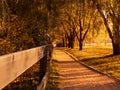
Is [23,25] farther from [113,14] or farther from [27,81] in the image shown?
[113,14]

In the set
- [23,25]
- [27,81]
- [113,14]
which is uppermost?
[113,14]

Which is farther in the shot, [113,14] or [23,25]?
[113,14]

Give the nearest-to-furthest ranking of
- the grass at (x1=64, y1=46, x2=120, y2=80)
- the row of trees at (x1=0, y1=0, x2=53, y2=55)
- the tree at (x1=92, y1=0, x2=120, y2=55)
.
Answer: the row of trees at (x1=0, y1=0, x2=53, y2=55) → the grass at (x1=64, y1=46, x2=120, y2=80) → the tree at (x1=92, y1=0, x2=120, y2=55)

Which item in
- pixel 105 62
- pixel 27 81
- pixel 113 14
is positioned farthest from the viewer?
pixel 105 62

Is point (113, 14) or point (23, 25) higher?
point (113, 14)

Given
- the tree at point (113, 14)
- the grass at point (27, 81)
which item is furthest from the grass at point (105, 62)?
the grass at point (27, 81)

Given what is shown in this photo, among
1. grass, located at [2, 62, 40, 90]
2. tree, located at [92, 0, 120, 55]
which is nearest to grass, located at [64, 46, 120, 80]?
tree, located at [92, 0, 120, 55]

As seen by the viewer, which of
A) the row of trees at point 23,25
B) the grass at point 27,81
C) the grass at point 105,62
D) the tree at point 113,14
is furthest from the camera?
the tree at point 113,14

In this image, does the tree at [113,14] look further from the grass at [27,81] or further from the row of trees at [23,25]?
the grass at [27,81]

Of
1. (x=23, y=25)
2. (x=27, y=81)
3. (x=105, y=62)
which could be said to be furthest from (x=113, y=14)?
(x=27, y=81)

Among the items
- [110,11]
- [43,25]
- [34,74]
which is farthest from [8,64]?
[110,11]

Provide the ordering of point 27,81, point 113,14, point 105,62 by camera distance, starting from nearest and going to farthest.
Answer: point 27,81
point 113,14
point 105,62

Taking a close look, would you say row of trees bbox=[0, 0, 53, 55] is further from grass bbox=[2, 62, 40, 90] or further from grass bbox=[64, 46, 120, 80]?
grass bbox=[64, 46, 120, 80]

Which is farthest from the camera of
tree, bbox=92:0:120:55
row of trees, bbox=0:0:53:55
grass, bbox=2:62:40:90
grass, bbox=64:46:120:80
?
tree, bbox=92:0:120:55
